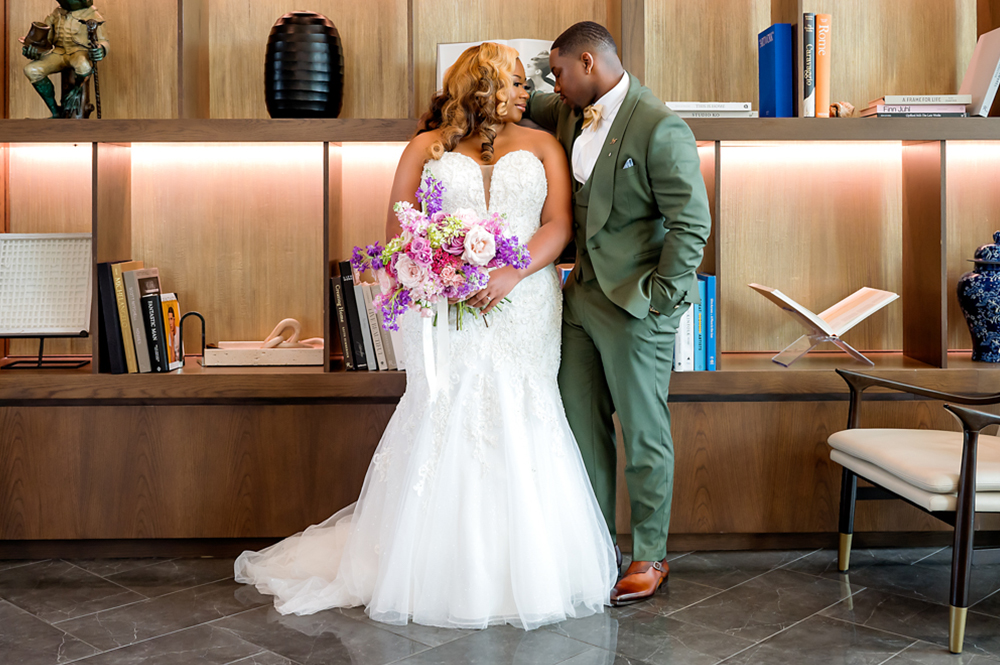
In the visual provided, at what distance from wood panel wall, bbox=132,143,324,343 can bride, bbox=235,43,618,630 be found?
870 millimetres

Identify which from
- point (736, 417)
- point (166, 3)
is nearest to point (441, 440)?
point (736, 417)

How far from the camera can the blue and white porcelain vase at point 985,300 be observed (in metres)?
3.41

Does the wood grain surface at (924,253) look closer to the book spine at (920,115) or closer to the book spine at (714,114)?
the book spine at (920,115)

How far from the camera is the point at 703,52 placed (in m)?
3.74

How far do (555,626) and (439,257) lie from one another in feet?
3.67

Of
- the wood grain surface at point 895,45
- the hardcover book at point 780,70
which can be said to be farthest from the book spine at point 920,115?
the wood grain surface at point 895,45

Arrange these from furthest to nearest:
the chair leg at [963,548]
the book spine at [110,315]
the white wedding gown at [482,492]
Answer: the book spine at [110,315]
the white wedding gown at [482,492]
the chair leg at [963,548]

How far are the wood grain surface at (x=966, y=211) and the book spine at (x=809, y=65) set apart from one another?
782 millimetres

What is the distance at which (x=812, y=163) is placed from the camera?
3.76m

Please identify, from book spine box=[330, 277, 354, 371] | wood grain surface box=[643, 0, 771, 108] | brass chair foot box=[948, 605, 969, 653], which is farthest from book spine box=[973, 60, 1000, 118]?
book spine box=[330, 277, 354, 371]

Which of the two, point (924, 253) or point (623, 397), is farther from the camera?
point (924, 253)

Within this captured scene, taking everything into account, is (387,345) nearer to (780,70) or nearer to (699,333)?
(699,333)

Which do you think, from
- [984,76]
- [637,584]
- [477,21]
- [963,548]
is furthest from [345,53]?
[963,548]

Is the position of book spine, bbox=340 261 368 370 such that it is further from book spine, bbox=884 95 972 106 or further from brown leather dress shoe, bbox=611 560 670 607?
book spine, bbox=884 95 972 106
